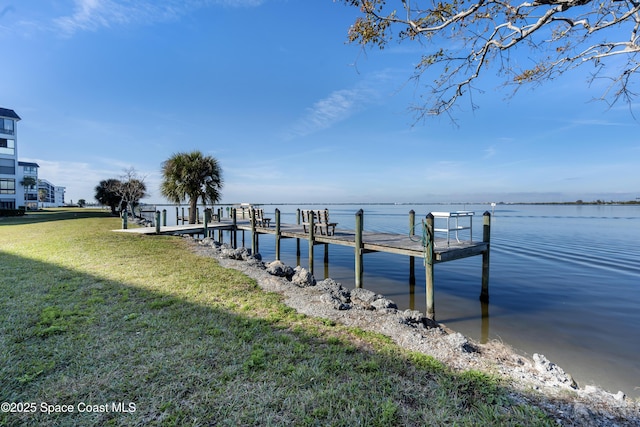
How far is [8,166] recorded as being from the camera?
39.0 metres

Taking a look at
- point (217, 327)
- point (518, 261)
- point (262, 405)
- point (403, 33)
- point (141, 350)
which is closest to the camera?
point (262, 405)

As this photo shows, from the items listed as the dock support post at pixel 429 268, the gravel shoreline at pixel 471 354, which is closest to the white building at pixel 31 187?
the gravel shoreline at pixel 471 354

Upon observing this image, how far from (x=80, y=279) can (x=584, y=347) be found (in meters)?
11.1

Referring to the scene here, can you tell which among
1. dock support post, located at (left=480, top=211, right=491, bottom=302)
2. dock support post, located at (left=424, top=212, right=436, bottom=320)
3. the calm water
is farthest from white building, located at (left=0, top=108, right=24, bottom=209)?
dock support post, located at (left=480, top=211, right=491, bottom=302)

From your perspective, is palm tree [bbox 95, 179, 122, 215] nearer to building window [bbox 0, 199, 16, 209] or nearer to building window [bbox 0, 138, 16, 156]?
building window [bbox 0, 199, 16, 209]

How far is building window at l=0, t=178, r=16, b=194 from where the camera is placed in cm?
3852

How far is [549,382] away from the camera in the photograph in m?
3.36

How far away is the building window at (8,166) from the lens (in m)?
38.6

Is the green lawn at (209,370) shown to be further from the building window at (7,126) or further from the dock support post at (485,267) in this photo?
the building window at (7,126)

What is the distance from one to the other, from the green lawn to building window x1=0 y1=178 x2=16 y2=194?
49.0 metres

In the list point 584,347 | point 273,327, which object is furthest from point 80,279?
point 584,347

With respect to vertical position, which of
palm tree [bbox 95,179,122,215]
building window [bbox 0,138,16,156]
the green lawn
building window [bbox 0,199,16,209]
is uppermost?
building window [bbox 0,138,16,156]

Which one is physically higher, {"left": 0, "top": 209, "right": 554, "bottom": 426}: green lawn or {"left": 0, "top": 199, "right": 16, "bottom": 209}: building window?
{"left": 0, "top": 199, "right": 16, "bottom": 209}: building window

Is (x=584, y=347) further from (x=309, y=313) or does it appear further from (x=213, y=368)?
(x=213, y=368)
